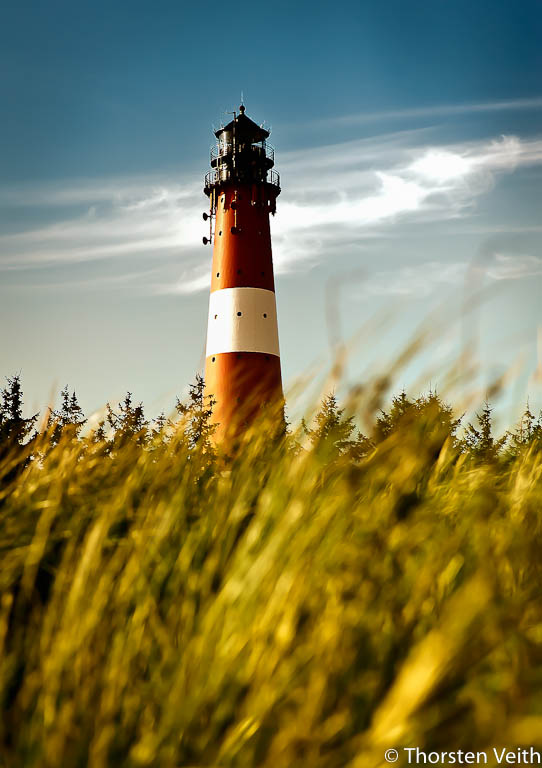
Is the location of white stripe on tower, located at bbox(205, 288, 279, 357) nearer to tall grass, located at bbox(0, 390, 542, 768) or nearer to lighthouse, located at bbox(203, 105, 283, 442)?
lighthouse, located at bbox(203, 105, 283, 442)

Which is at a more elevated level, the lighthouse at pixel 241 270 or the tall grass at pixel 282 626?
the lighthouse at pixel 241 270

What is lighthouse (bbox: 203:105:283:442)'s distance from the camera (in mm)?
24562

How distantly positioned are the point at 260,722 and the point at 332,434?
101 centimetres

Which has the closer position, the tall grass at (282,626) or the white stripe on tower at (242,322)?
the tall grass at (282,626)

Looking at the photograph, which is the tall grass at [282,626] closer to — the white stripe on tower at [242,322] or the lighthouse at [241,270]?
the lighthouse at [241,270]

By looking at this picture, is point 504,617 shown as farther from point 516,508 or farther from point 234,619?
point 516,508

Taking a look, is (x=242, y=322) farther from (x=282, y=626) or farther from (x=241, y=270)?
(x=282, y=626)

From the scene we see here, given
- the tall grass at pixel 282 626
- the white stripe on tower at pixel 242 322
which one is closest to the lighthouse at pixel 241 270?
the white stripe on tower at pixel 242 322

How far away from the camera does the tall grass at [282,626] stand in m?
1.16

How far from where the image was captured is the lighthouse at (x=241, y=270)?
2456 centimetres

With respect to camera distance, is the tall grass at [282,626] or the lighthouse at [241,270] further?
the lighthouse at [241,270]

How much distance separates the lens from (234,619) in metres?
1.34

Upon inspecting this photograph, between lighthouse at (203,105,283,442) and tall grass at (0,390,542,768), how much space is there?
19.6m

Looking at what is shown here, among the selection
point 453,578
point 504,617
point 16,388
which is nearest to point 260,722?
point 504,617
